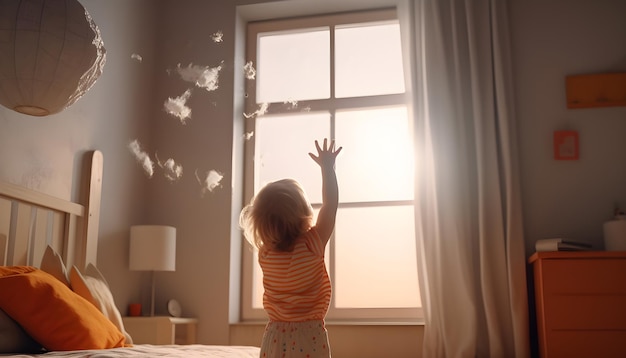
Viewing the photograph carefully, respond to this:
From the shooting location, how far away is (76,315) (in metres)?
2.42

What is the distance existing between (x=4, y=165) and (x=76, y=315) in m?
0.83

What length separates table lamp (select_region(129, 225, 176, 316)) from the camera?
3602 mm

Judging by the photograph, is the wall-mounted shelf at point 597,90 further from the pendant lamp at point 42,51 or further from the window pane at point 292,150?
the pendant lamp at point 42,51

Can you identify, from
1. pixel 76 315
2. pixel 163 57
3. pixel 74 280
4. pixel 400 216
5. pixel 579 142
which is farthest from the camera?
pixel 163 57

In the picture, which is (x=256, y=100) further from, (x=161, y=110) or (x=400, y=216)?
(x=400, y=216)

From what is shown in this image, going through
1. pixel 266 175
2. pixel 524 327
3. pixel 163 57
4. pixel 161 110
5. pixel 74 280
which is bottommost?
pixel 524 327

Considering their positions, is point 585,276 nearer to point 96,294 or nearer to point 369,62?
point 369,62

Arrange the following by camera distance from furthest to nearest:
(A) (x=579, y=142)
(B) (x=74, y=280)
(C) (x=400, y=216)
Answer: (C) (x=400, y=216)
(A) (x=579, y=142)
(B) (x=74, y=280)

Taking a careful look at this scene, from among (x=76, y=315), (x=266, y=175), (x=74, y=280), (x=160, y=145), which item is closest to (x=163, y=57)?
(x=160, y=145)

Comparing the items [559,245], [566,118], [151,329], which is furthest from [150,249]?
[566,118]

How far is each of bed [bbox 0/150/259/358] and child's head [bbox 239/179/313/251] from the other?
63 cm

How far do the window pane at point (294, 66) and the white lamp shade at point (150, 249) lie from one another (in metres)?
1.15

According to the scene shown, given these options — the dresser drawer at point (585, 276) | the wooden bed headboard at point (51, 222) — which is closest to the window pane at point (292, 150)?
the wooden bed headboard at point (51, 222)

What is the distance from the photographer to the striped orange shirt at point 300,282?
192 cm
